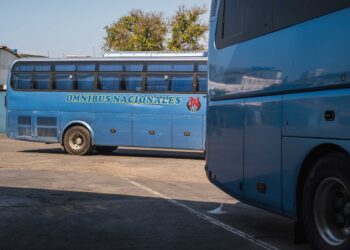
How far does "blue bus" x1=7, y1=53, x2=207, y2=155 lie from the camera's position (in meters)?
18.3

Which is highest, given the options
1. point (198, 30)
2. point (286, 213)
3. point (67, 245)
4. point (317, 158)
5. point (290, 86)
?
point (198, 30)

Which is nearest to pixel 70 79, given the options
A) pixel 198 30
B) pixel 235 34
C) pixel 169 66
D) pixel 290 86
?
pixel 169 66

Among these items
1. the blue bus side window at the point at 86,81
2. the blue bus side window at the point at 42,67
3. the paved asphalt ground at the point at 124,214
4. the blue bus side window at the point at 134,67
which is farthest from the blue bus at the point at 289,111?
the blue bus side window at the point at 42,67

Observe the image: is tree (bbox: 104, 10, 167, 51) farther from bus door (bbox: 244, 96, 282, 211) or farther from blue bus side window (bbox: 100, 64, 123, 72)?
bus door (bbox: 244, 96, 282, 211)

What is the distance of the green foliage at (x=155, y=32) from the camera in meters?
38.8

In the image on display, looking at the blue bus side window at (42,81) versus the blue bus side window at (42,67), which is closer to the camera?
the blue bus side window at (42,81)

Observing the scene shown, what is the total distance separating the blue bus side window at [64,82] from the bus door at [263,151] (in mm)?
13885

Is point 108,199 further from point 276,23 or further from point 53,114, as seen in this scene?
point 53,114

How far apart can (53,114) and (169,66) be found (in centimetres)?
435

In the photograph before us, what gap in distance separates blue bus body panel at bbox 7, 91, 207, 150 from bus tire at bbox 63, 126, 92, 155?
194 mm

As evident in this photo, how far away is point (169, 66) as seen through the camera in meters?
18.8

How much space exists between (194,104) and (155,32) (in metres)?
22.7

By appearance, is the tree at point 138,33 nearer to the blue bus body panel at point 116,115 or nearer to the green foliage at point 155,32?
the green foliage at point 155,32

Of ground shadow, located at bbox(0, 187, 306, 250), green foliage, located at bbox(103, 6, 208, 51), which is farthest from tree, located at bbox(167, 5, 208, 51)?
ground shadow, located at bbox(0, 187, 306, 250)
